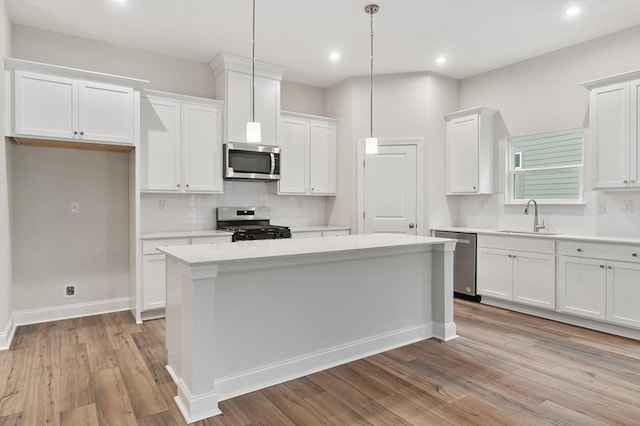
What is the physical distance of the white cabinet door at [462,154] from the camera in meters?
5.07

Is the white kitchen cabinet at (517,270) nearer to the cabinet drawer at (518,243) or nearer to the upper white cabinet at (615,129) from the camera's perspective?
the cabinet drawer at (518,243)

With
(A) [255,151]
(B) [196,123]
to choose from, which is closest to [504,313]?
(A) [255,151]

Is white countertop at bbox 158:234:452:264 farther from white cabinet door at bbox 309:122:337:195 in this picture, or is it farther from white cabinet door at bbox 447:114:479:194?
white cabinet door at bbox 309:122:337:195

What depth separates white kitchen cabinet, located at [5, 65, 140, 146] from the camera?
347cm

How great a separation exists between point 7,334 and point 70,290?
847 mm

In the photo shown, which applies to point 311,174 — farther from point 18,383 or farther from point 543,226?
point 18,383

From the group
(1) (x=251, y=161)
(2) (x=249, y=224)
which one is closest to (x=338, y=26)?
(1) (x=251, y=161)

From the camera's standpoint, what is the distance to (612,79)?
12.4 ft

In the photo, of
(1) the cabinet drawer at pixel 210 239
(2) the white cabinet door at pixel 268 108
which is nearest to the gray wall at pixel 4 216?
(1) the cabinet drawer at pixel 210 239

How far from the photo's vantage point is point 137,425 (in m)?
2.15

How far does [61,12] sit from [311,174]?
320 cm

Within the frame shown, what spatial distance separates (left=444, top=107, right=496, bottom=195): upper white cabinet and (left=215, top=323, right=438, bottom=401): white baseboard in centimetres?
233

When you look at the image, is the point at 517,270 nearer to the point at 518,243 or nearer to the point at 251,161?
the point at 518,243

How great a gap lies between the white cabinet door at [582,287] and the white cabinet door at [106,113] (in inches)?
177
